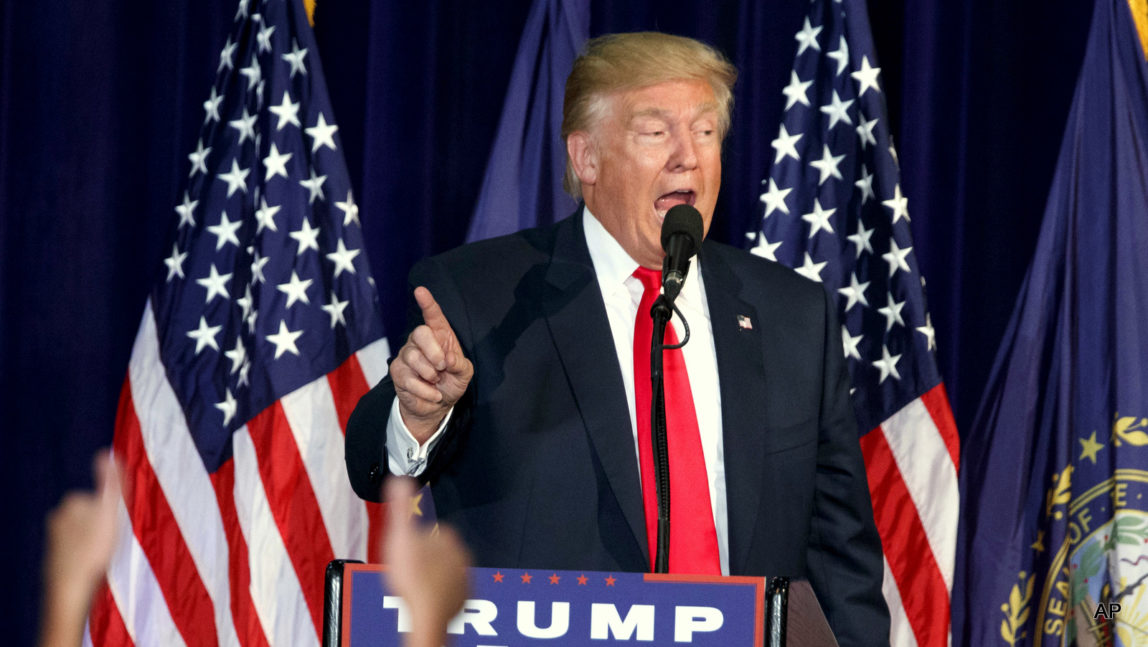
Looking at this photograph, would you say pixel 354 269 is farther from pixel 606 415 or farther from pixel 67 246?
pixel 606 415

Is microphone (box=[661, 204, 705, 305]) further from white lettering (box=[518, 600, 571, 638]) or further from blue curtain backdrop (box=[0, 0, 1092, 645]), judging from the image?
blue curtain backdrop (box=[0, 0, 1092, 645])

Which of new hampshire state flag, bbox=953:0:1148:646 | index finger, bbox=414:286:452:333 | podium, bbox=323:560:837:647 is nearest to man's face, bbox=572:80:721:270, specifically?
index finger, bbox=414:286:452:333

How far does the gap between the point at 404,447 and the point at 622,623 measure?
64 centimetres

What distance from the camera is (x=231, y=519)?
3.05 meters

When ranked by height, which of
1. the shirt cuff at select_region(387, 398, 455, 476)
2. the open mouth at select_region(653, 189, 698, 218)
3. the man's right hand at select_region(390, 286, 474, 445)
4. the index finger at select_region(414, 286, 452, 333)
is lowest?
the shirt cuff at select_region(387, 398, 455, 476)

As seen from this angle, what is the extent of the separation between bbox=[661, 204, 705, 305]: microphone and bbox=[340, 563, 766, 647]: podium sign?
17.9 inches

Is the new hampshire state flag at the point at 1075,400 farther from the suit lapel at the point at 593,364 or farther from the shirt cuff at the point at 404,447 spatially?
the shirt cuff at the point at 404,447

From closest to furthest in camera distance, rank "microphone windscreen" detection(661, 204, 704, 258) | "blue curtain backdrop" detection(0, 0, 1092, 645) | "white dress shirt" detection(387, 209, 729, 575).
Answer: "microphone windscreen" detection(661, 204, 704, 258), "white dress shirt" detection(387, 209, 729, 575), "blue curtain backdrop" detection(0, 0, 1092, 645)

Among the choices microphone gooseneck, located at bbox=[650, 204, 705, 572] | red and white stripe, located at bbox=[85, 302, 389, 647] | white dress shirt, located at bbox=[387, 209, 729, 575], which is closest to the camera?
microphone gooseneck, located at bbox=[650, 204, 705, 572]

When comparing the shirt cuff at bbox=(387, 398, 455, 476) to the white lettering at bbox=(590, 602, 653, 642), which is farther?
the shirt cuff at bbox=(387, 398, 455, 476)

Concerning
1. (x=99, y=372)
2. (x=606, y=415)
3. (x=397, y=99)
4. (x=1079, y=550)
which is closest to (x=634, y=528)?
(x=606, y=415)

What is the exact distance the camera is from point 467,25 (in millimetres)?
3377

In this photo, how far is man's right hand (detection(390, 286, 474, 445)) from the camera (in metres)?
1.43

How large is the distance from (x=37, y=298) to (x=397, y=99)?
114 centimetres
